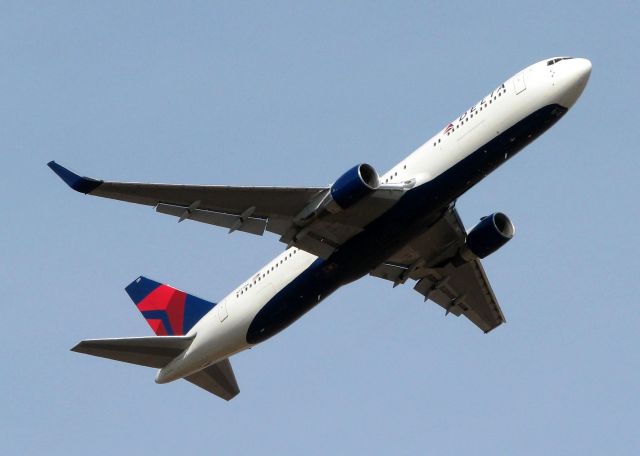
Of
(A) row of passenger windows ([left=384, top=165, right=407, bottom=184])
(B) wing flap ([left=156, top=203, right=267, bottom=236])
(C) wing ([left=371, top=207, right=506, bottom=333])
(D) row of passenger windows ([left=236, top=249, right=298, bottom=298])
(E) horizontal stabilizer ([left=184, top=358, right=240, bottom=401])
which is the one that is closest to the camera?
(B) wing flap ([left=156, top=203, right=267, bottom=236])

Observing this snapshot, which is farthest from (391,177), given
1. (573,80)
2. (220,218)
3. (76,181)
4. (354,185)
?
(76,181)

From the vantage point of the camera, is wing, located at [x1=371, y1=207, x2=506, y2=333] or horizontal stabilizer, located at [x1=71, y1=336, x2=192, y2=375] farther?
wing, located at [x1=371, y1=207, x2=506, y2=333]

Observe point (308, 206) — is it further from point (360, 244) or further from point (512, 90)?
point (512, 90)

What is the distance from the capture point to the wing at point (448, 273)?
52.4m

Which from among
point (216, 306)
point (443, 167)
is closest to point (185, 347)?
point (216, 306)

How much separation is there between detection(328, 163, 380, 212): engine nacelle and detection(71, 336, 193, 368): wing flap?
1001 cm

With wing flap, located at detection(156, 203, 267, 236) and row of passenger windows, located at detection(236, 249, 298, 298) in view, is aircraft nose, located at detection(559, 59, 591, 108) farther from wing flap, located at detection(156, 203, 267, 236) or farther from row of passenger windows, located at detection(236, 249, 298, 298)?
row of passenger windows, located at detection(236, 249, 298, 298)

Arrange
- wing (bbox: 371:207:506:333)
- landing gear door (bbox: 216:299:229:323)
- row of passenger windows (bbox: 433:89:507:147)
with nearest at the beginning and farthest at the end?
row of passenger windows (bbox: 433:89:507:147)
landing gear door (bbox: 216:299:229:323)
wing (bbox: 371:207:506:333)

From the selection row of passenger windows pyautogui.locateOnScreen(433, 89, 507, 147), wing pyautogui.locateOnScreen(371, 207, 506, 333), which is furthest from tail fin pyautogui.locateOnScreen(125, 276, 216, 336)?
row of passenger windows pyautogui.locateOnScreen(433, 89, 507, 147)

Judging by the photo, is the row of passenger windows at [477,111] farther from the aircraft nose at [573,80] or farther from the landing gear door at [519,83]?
the aircraft nose at [573,80]

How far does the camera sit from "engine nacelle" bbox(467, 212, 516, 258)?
2029 inches

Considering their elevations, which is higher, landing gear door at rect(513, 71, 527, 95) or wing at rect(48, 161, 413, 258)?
landing gear door at rect(513, 71, 527, 95)

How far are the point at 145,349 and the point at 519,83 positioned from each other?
17.5 meters

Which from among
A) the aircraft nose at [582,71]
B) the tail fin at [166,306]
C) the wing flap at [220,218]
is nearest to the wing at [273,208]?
the wing flap at [220,218]
